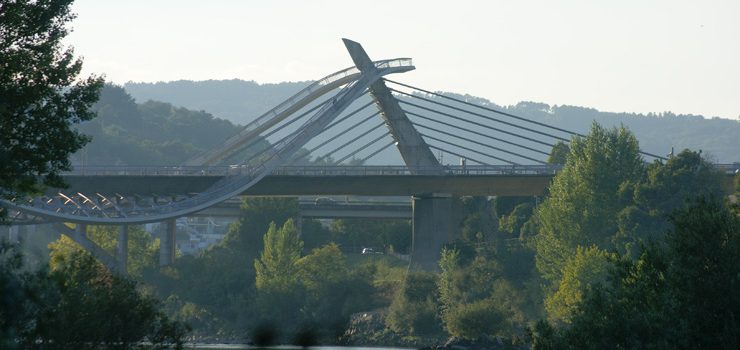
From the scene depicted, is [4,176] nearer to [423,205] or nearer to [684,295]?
[684,295]

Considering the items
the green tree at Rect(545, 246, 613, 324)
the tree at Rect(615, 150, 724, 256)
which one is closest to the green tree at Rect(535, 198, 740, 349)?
the green tree at Rect(545, 246, 613, 324)

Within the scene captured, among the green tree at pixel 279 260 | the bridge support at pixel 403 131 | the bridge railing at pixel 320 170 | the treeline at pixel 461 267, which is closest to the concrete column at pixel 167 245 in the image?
the treeline at pixel 461 267

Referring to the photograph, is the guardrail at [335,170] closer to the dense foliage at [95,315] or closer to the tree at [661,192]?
the tree at [661,192]

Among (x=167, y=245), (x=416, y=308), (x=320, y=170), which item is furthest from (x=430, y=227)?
(x=167, y=245)

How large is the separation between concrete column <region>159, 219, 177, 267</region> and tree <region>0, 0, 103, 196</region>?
302ft

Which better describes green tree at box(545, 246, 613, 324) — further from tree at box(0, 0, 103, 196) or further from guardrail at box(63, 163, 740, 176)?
tree at box(0, 0, 103, 196)

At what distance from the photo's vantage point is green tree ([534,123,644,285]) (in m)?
103

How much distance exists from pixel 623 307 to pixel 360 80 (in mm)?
69148

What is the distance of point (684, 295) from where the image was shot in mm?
47344

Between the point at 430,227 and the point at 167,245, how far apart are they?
94.8 ft

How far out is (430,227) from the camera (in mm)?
118625

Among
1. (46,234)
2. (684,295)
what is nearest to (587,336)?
(684,295)

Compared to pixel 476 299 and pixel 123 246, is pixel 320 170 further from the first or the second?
pixel 123 246

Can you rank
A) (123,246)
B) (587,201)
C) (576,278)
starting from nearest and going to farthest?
(576,278)
(587,201)
(123,246)
